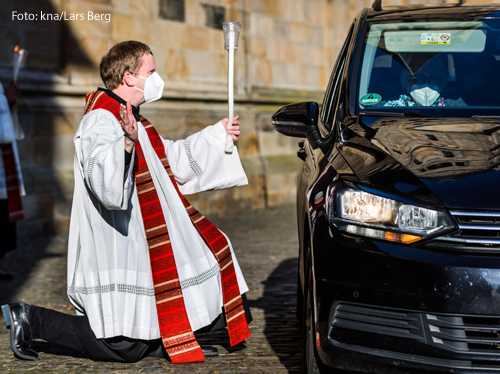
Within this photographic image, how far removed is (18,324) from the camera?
424 centimetres

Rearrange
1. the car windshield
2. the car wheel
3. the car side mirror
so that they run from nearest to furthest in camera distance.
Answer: the car wheel
the car windshield
the car side mirror

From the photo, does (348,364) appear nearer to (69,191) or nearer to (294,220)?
(69,191)

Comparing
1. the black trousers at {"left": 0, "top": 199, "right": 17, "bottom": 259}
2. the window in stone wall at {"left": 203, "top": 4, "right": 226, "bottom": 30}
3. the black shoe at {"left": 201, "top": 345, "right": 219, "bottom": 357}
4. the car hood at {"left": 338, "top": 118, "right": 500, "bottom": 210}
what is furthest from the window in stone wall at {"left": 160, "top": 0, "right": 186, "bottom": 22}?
the car hood at {"left": 338, "top": 118, "right": 500, "bottom": 210}

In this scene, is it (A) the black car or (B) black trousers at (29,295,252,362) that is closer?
(A) the black car

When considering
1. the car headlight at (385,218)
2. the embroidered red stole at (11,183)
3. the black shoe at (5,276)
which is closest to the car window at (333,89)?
the car headlight at (385,218)

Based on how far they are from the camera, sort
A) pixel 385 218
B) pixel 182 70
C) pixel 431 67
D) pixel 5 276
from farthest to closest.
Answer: pixel 182 70, pixel 5 276, pixel 431 67, pixel 385 218

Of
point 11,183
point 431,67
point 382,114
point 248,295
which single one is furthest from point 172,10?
point 382,114

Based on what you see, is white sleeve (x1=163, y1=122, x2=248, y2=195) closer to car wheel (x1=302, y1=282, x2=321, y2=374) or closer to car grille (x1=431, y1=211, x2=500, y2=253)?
car wheel (x1=302, y1=282, x2=321, y2=374)

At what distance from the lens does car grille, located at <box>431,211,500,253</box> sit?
9.08 feet

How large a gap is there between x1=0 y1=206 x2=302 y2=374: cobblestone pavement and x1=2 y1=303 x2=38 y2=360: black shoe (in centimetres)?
13

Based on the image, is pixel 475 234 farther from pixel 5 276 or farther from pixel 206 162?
pixel 5 276

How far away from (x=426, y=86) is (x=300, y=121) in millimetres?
671

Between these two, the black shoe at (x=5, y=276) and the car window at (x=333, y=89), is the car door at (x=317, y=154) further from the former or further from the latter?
the black shoe at (x=5, y=276)

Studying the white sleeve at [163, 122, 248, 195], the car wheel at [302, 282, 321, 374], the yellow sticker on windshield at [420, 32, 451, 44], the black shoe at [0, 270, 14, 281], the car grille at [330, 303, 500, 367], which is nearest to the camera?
the car grille at [330, 303, 500, 367]
